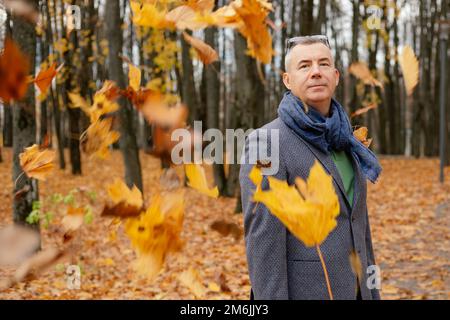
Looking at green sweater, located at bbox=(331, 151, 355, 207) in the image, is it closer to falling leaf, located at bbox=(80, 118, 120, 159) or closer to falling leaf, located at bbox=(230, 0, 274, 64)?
falling leaf, located at bbox=(230, 0, 274, 64)

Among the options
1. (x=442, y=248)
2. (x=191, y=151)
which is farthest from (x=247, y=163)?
(x=442, y=248)

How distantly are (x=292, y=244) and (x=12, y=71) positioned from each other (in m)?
1.21

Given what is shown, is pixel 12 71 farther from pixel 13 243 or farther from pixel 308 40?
pixel 308 40

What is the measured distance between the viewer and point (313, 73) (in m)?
1.86

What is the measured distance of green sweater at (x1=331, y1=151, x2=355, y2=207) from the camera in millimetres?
2025

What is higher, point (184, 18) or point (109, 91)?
point (184, 18)

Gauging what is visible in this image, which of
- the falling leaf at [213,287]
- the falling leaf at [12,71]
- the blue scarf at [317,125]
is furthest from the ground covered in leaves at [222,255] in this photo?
the falling leaf at [12,71]

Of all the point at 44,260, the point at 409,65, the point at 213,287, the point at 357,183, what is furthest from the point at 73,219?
the point at 213,287

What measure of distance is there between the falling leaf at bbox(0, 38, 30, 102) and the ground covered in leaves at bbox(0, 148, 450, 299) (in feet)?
4.23

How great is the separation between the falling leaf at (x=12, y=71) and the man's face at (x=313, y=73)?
1.08 metres

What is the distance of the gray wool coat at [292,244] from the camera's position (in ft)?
6.11

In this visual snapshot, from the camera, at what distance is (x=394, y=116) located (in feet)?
88.5

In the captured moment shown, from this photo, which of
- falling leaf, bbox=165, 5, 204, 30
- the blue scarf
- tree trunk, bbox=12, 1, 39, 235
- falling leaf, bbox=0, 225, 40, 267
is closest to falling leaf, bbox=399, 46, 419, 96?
the blue scarf

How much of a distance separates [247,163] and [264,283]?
437 millimetres
